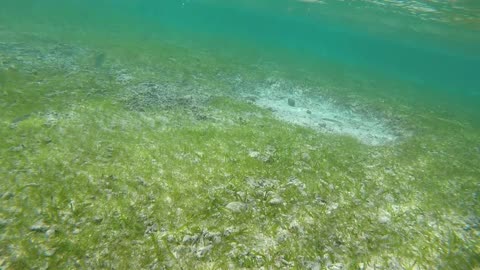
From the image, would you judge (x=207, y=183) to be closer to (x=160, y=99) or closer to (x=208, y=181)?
(x=208, y=181)

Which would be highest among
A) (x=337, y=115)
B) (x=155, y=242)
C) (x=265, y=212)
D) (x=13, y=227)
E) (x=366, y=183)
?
(x=13, y=227)

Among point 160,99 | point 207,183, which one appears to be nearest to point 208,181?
point 207,183

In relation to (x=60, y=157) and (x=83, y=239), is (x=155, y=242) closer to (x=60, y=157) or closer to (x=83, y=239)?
(x=83, y=239)

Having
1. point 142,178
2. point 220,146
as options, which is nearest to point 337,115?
point 220,146

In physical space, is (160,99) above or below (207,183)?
above

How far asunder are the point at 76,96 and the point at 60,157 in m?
9.52

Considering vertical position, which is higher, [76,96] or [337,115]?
[76,96]

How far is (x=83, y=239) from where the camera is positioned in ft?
29.5

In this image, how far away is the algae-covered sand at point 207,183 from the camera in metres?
9.34

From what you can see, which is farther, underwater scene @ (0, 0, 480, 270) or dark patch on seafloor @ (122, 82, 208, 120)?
dark patch on seafloor @ (122, 82, 208, 120)

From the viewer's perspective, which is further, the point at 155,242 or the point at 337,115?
the point at 337,115

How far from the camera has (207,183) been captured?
12898 millimetres

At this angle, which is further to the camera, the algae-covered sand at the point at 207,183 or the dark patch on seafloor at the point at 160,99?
the dark patch on seafloor at the point at 160,99

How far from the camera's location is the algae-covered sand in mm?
9344
